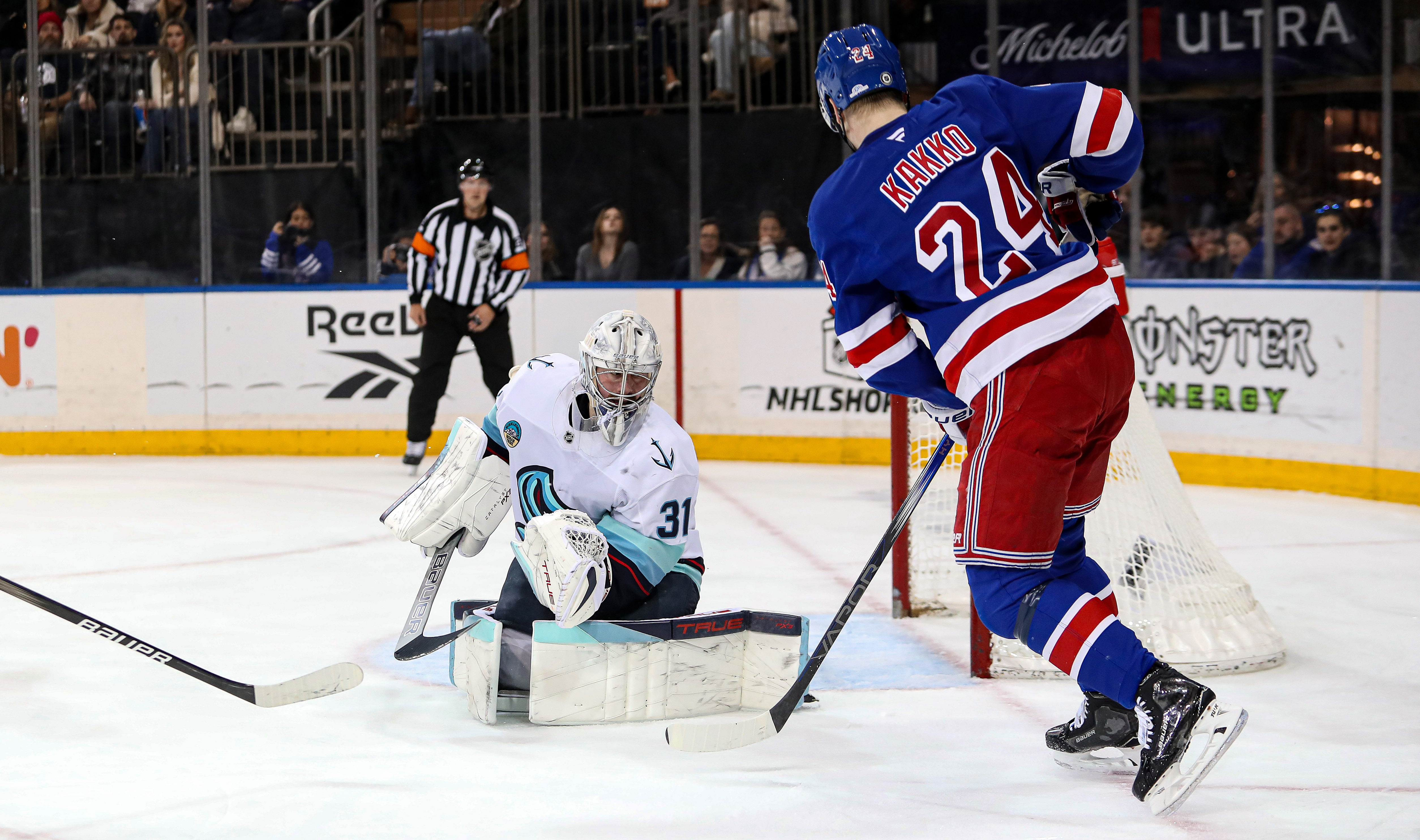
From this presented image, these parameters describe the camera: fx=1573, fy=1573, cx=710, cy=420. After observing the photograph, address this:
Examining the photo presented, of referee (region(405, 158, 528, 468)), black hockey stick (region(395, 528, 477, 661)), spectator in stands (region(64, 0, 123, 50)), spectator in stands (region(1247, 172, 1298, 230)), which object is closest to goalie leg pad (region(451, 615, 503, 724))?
black hockey stick (region(395, 528, 477, 661))

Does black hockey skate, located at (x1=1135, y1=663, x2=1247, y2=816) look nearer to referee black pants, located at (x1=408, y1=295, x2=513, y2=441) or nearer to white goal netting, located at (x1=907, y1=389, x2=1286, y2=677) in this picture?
white goal netting, located at (x1=907, y1=389, x2=1286, y2=677)

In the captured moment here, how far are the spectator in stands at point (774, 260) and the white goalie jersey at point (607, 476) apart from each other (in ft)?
15.0

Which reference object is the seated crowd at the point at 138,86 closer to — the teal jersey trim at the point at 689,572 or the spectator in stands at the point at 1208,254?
the spectator in stands at the point at 1208,254

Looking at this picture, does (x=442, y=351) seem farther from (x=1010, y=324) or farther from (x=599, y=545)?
(x=1010, y=324)

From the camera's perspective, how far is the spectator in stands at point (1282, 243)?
6664 mm

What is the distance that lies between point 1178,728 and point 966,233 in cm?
74

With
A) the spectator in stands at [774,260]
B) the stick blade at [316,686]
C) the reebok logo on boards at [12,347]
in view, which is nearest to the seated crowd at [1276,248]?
the spectator in stands at [774,260]

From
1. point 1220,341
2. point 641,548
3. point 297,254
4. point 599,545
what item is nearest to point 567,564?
point 599,545

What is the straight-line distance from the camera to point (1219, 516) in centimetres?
550

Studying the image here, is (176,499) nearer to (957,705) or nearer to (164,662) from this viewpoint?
(164,662)

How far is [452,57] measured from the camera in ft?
25.8

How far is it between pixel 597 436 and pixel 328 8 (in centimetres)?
569

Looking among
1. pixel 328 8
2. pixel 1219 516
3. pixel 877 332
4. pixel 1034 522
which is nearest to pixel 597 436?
pixel 877 332

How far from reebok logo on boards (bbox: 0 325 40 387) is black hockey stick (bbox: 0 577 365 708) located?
4.98 meters
